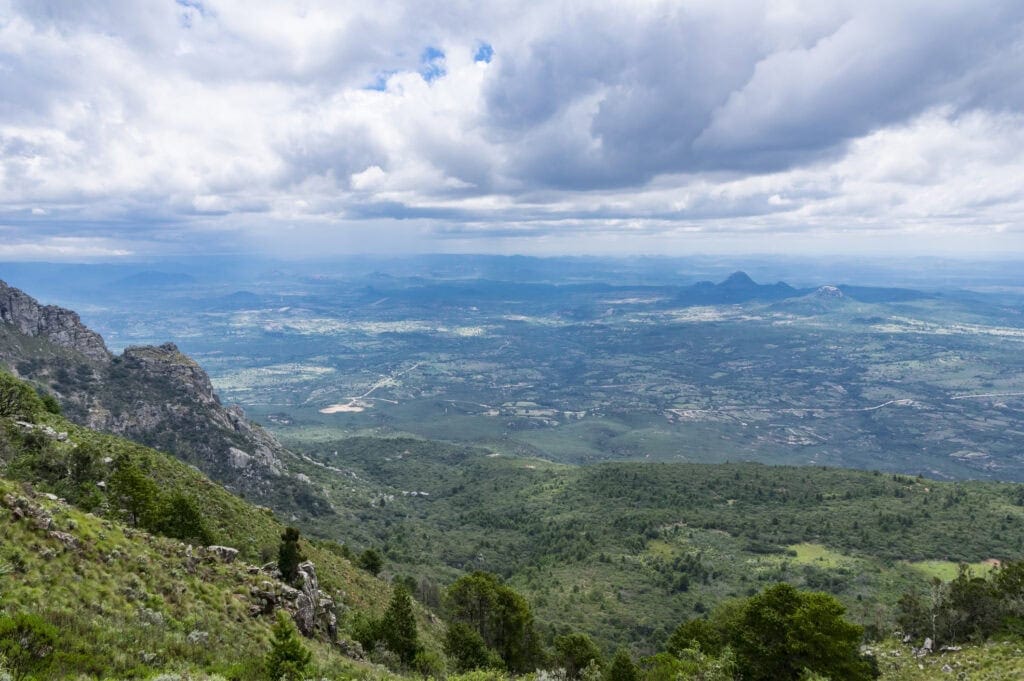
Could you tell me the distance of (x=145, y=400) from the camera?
4633 inches

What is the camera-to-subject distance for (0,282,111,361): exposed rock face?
119000 mm

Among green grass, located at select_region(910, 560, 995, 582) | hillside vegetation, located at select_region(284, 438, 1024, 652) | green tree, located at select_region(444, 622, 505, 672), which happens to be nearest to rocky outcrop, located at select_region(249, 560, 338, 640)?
green tree, located at select_region(444, 622, 505, 672)

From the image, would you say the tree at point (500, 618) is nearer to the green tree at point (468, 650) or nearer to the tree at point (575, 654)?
the tree at point (575, 654)

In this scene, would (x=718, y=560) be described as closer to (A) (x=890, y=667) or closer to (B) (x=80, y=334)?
(A) (x=890, y=667)

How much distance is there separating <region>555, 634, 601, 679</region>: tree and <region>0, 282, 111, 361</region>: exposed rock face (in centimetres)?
13207

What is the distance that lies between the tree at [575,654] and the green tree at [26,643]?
35908 millimetres

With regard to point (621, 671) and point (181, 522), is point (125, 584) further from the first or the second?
point (621, 671)

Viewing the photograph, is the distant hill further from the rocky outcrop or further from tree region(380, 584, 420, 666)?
tree region(380, 584, 420, 666)

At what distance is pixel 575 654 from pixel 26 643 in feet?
122

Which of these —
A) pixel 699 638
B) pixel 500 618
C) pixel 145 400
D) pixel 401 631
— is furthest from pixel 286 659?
pixel 145 400

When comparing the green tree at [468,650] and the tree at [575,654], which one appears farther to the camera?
the tree at [575,654]

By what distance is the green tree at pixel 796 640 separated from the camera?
2956cm

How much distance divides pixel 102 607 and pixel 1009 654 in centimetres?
4770

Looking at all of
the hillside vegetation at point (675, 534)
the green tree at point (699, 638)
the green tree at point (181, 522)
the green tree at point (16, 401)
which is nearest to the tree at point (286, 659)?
the green tree at point (181, 522)
